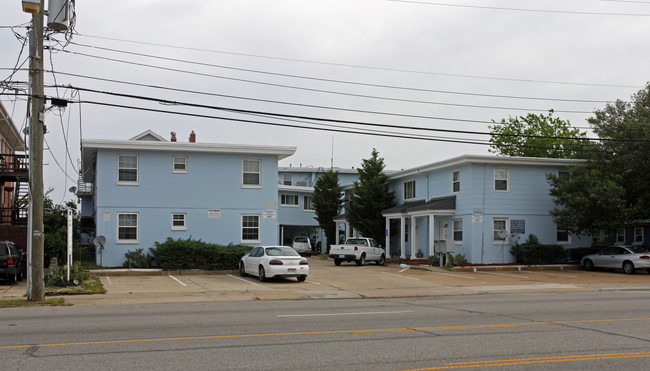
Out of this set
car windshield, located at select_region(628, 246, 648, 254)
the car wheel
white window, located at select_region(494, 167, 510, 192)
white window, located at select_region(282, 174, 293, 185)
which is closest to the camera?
the car wheel

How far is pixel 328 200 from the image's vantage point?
48.0 meters

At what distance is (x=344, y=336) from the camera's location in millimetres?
10484

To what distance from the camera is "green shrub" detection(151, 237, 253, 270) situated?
89.2ft

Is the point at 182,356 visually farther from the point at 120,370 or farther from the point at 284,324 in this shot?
the point at 284,324

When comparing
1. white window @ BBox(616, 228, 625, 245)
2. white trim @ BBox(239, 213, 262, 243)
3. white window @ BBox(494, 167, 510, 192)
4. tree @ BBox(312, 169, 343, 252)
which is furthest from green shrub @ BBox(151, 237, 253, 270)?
white window @ BBox(616, 228, 625, 245)

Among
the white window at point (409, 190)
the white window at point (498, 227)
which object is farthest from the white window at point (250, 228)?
the white window at point (498, 227)

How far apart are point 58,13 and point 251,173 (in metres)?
14.4

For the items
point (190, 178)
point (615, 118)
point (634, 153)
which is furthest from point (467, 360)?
point (615, 118)

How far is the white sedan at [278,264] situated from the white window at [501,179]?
13446 mm

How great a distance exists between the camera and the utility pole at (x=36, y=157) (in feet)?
54.7

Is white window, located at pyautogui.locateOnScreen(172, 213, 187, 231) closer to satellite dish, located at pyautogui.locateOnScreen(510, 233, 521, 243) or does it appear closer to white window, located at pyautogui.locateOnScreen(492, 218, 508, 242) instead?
white window, located at pyautogui.locateOnScreen(492, 218, 508, 242)

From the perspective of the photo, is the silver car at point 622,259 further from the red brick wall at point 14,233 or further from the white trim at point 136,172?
the red brick wall at point 14,233

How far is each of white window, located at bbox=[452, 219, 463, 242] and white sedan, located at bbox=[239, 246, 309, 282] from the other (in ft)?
39.4

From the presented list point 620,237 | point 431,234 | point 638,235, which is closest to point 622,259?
point 638,235
